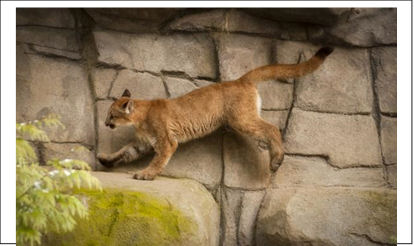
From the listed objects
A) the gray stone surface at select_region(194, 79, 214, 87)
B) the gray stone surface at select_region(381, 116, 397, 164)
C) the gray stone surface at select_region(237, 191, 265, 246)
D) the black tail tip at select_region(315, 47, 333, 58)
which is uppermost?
the black tail tip at select_region(315, 47, 333, 58)

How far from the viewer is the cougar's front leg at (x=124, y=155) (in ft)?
22.7

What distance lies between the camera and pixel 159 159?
6.68 metres

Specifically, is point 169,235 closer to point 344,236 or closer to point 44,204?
point 44,204

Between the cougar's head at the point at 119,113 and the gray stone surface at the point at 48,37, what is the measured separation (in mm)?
954

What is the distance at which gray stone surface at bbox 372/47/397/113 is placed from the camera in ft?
23.4

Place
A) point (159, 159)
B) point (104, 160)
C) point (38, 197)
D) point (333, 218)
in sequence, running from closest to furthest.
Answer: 1. point (38, 197)
2. point (333, 218)
3. point (159, 159)
4. point (104, 160)

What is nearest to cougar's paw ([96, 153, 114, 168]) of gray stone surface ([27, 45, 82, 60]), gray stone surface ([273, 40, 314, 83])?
gray stone surface ([27, 45, 82, 60])

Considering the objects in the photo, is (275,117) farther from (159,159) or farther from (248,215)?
(159,159)

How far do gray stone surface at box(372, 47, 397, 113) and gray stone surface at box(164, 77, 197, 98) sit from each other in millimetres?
2293

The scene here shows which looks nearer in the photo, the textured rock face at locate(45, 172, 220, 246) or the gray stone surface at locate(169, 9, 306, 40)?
the textured rock face at locate(45, 172, 220, 246)

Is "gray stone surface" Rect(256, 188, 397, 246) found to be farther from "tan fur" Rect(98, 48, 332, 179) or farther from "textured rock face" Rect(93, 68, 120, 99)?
"textured rock face" Rect(93, 68, 120, 99)

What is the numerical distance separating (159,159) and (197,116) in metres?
0.69

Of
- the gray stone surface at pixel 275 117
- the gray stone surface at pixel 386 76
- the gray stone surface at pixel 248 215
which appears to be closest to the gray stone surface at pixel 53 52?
the gray stone surface at pixel 275 117

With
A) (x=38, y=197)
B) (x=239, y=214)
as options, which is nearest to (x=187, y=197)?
(x=239, y=214)
